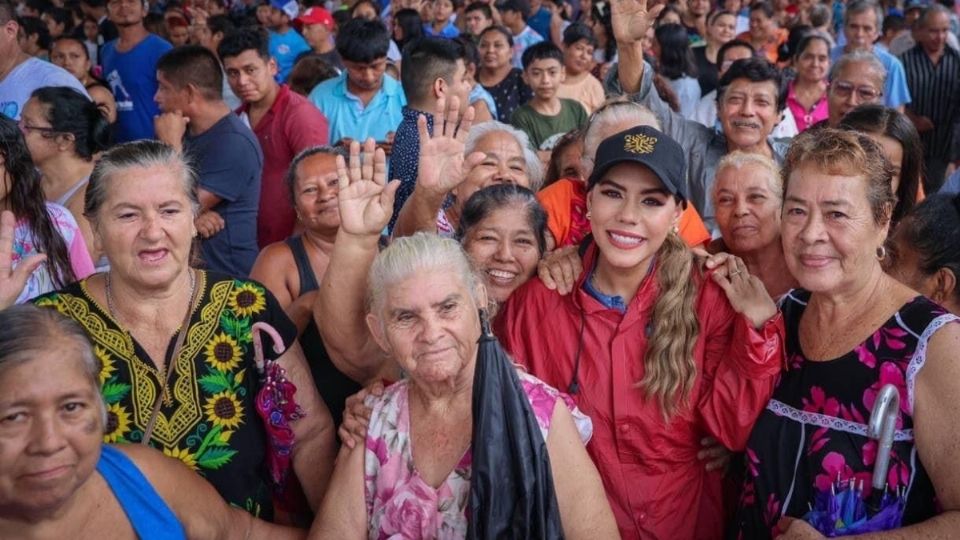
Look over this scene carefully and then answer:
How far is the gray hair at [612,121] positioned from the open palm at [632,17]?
1.76 feet

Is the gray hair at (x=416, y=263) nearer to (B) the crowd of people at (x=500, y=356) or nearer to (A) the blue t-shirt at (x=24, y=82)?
(B) the crowd of people at (x=500, y=356)

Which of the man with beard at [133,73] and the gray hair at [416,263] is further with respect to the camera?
the man with beard at [133,73]

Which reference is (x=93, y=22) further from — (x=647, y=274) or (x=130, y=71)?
(x=647, y=274)

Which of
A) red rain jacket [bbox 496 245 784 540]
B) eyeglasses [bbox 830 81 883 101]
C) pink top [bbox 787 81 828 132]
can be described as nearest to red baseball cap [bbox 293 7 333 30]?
pink top [bbox 787 81 828 132]

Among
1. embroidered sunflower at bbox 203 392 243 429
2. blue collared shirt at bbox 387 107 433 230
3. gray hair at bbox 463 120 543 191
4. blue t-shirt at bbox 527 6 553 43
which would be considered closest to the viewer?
embroidered sunflower at bbox 203 392 243 429

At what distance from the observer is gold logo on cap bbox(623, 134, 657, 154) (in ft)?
8.40

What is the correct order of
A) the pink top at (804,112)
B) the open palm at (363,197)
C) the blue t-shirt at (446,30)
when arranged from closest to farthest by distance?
the open palm at (363,197) < the pink top at (804,112) < the blue t-shirt at (446,30)

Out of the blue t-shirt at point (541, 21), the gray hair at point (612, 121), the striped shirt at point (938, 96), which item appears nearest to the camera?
the gray hair at point (612, 121)

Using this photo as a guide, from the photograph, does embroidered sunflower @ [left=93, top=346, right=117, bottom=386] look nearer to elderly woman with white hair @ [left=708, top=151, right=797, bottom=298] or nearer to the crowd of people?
the crowd of people

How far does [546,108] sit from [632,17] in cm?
231

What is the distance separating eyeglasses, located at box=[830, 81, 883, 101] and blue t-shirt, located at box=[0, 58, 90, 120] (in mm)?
3709

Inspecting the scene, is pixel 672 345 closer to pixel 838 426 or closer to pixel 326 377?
pixel 838 426

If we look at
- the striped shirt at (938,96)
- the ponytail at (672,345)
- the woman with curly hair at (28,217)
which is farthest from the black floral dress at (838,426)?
the striped shirt at (938,96)

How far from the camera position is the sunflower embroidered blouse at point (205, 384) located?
2.48 meters
